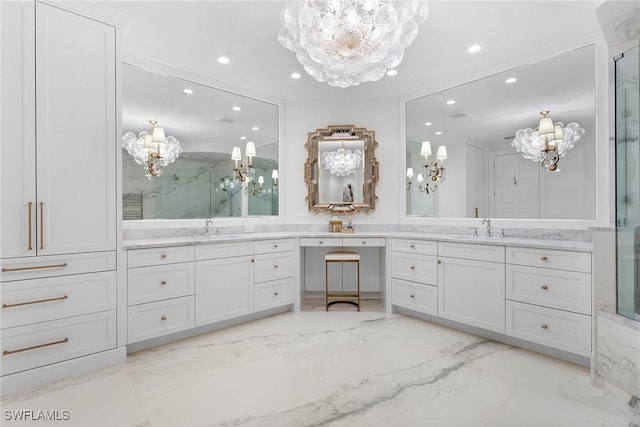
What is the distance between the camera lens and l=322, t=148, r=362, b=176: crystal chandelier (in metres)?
4.20

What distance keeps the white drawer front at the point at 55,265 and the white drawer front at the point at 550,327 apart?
3251mm

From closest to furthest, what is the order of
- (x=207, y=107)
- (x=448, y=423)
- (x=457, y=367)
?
(x=448, y=423) → (x=457, y=367) → (x=207, y=107)

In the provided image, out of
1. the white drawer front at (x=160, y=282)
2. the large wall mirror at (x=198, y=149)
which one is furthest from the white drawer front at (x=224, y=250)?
the large wall mirror at (x=198, y=149)

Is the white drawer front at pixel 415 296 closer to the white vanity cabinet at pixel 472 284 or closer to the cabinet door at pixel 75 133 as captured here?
the white vanity cabinet at pixel 472 284

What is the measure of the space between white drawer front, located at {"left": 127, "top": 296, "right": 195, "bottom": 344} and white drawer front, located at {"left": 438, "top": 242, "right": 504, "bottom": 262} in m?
2.46

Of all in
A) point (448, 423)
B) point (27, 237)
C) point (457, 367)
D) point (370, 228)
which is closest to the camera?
point (448, 423)

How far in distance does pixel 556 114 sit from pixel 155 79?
12.5ft

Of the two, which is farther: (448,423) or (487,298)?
(487,298)

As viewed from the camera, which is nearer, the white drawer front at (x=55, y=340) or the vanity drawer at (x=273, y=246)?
the white drawer front at (x=55, y=340)

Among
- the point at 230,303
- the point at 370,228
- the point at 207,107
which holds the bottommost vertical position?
the point at 230,303

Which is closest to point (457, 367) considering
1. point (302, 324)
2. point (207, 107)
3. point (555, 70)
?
point (302, 324)

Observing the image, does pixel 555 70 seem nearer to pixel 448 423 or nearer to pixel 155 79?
pixel 448 423

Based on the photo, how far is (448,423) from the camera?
1705 mm

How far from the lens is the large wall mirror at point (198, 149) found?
3.06 m
